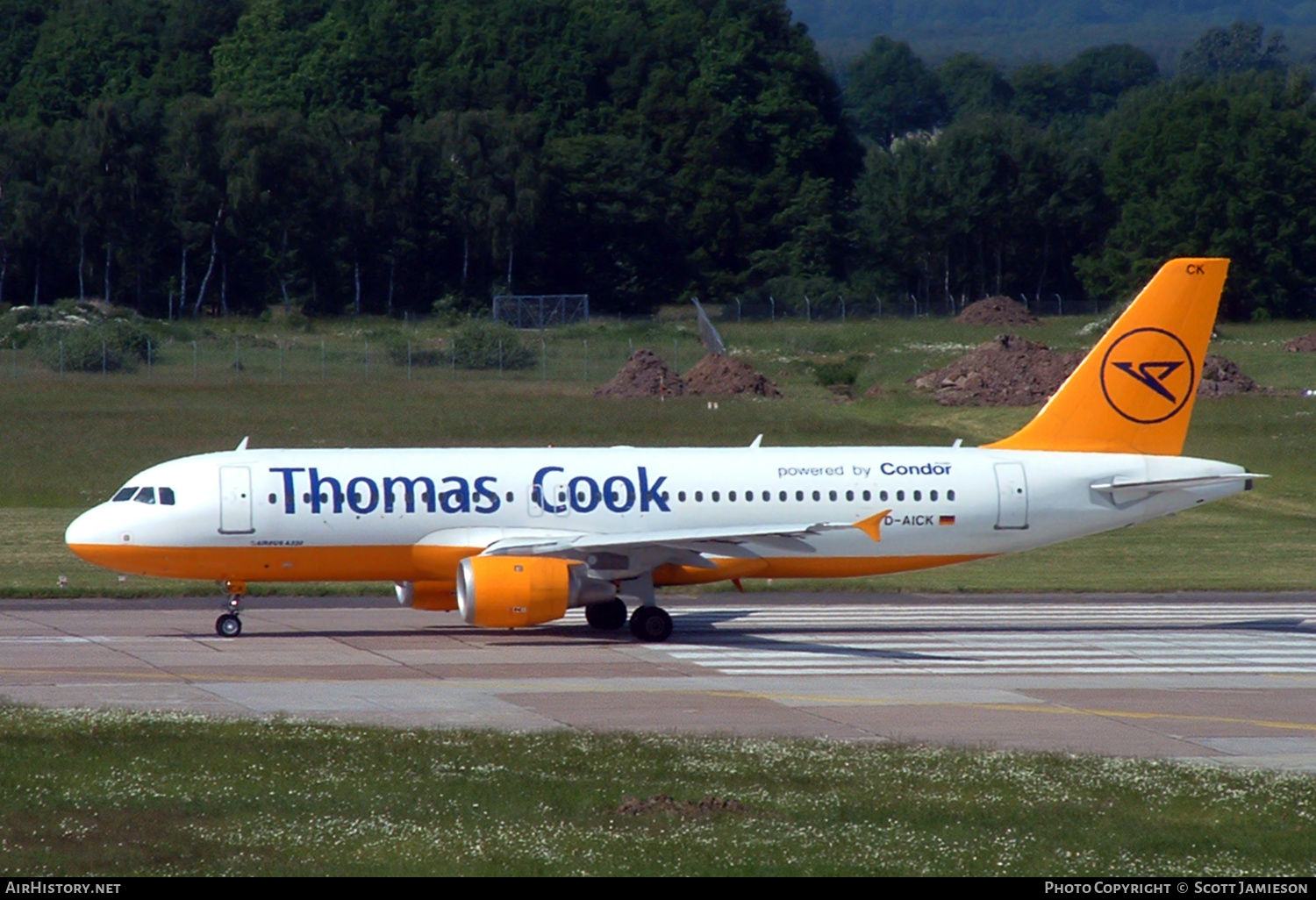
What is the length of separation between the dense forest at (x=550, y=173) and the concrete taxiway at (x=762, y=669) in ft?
247

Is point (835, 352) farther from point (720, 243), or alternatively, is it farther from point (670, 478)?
point (670, 478)

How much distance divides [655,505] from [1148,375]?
10536mm

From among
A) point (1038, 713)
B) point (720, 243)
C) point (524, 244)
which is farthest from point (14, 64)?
point (1038, 713)

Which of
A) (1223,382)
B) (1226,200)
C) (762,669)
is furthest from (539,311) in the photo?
(762,669)

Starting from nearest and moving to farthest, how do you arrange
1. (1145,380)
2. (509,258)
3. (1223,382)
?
(1145,380)
(1223,382)
(509,258)

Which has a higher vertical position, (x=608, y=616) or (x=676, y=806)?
(x=676, y=806)

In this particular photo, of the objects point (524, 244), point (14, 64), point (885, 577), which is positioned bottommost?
point (885, 577)

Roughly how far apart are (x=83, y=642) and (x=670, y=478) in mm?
11142

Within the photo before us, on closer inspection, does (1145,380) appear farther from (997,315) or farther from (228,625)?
A: (997,315)

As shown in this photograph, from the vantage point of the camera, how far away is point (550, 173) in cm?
11469

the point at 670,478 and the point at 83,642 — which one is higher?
the point at 670,478

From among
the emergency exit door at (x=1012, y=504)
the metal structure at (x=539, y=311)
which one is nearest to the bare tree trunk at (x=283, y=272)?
the metal structure at (x=539, y=311)
